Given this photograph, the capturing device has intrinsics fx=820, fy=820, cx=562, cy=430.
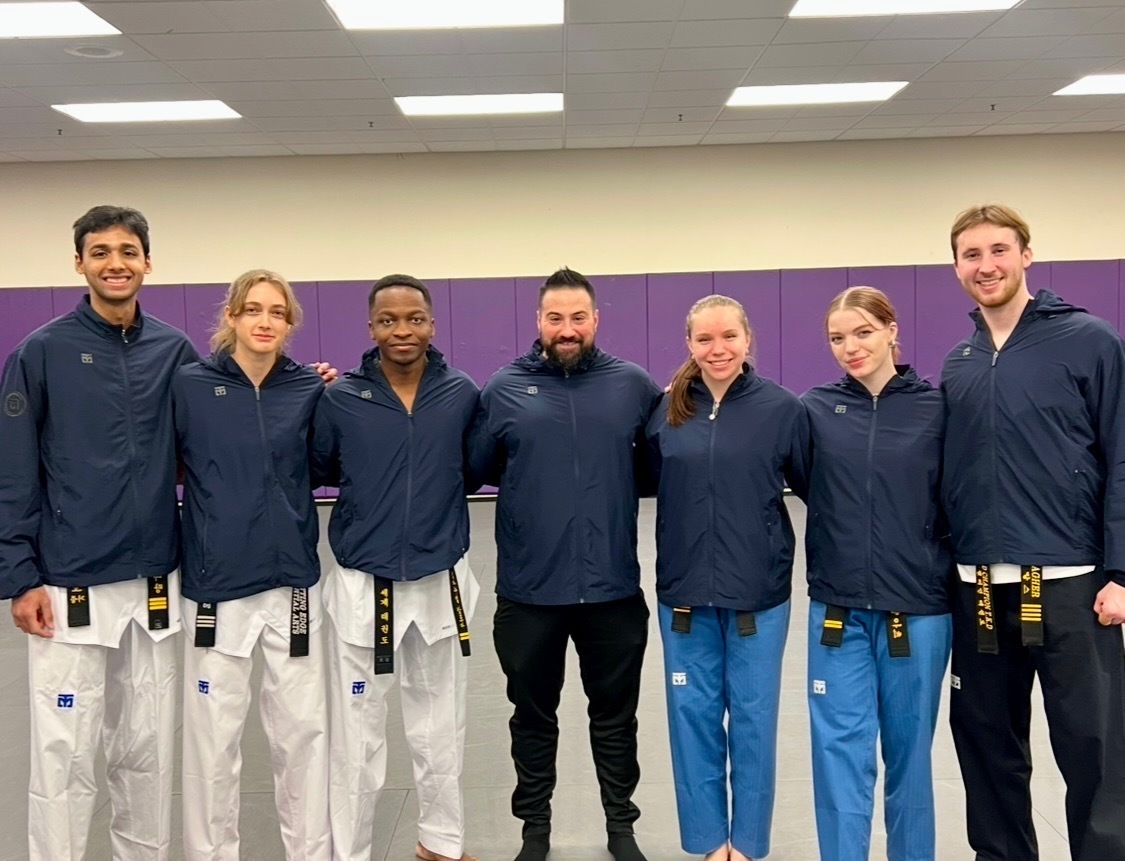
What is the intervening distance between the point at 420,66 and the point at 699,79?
7.80 ft

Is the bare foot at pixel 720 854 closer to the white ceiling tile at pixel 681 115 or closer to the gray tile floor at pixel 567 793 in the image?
the gray tile floor at pixel 567 793

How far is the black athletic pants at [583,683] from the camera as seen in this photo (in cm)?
252

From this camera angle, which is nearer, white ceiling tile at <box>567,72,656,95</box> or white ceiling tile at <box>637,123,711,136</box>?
white ceiling tile at <box>567,72,656,95</box>

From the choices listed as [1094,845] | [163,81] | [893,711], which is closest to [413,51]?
[163,81]

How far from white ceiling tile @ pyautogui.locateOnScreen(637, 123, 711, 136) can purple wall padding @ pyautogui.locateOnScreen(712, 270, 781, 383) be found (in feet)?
5.34

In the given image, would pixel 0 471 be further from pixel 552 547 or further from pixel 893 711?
pixel 893 711

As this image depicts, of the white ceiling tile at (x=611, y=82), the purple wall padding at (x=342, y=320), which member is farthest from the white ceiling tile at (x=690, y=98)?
the purple wall padding at (x=342, y=320)

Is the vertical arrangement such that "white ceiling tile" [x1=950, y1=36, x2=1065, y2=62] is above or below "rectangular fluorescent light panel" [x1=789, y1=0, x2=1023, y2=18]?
above

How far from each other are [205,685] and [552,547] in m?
1.05

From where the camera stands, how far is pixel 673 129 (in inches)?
341

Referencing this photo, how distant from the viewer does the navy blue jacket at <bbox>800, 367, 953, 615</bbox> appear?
7.34ft

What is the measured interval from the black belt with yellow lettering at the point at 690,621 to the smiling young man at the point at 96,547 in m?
1.45

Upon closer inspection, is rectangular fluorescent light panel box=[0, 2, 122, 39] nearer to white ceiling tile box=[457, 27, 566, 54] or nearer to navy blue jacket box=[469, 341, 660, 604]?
white ceiling tile box=[457, 27, 566, 54]

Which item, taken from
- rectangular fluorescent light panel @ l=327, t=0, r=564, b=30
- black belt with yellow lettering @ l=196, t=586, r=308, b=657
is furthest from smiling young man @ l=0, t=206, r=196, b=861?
rectangular fluorescent light panel @ l=327, t=0, r=564, b=30
